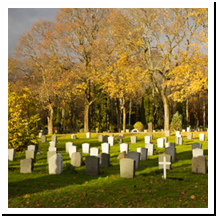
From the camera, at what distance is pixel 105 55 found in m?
23.5

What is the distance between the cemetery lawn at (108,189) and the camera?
617cm

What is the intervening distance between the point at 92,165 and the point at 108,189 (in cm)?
211

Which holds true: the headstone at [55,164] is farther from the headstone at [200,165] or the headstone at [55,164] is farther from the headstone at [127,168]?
the headstone at [200,165]

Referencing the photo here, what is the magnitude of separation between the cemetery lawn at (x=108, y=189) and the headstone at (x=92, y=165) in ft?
0.78

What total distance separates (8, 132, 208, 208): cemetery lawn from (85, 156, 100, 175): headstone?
24cm

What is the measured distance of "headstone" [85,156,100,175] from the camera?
9.34 m

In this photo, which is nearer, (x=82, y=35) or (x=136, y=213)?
(x=136, y=213)

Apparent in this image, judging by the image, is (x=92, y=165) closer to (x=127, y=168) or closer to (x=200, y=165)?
(x=127, y=168)

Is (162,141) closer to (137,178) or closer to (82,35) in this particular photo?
(137,178)

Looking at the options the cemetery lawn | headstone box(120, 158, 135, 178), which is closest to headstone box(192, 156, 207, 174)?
the cemetery lawn

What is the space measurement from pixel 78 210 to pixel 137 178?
328 centimetres

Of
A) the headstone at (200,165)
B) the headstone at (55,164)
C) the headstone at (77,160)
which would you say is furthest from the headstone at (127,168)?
the headstone at (77,160)

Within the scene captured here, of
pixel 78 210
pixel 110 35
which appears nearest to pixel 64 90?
pixel 110 35

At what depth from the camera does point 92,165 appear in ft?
30.8
